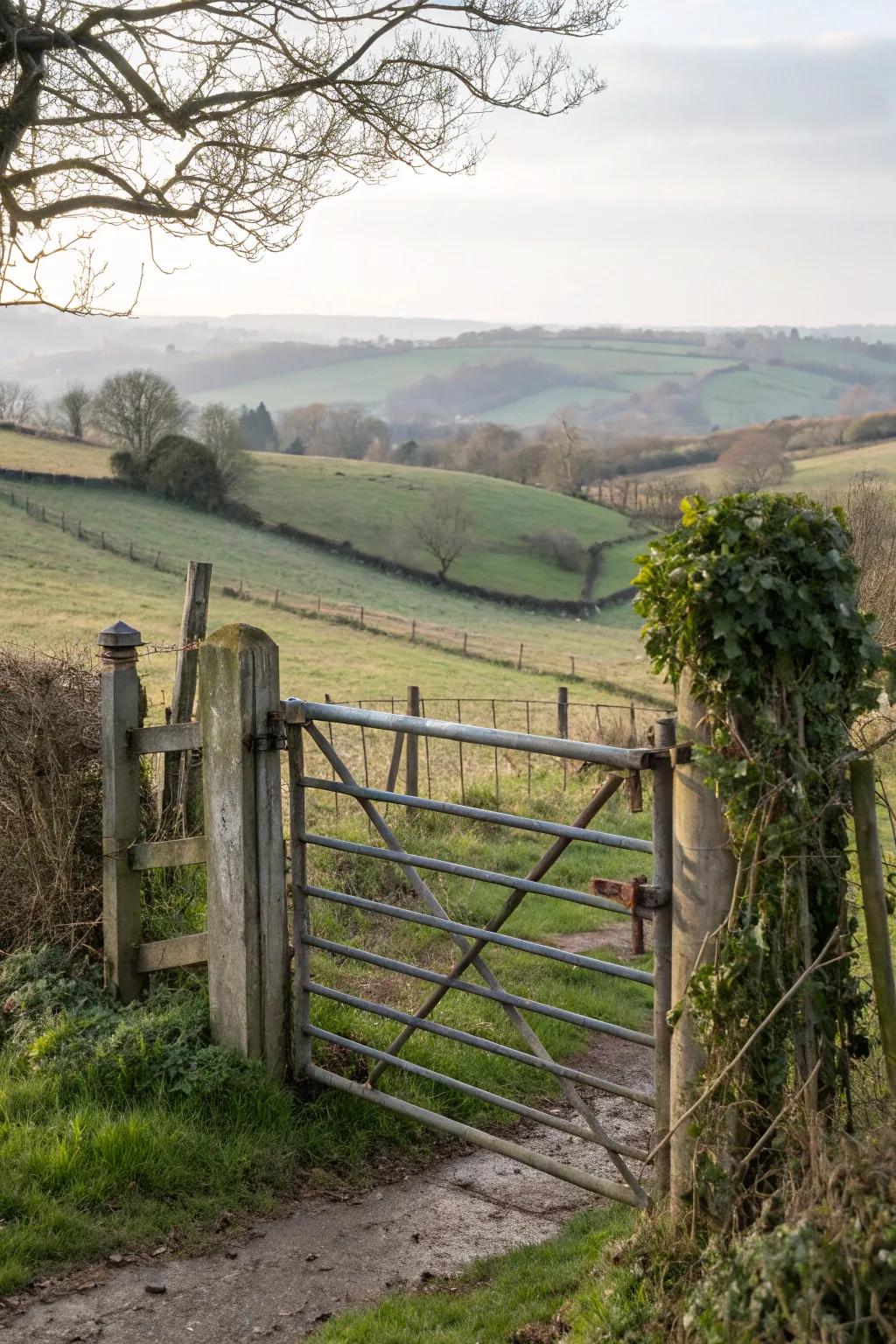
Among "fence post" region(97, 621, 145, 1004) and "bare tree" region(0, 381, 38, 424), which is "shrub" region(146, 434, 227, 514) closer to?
"bare tree" region(0, 381, 38, 424)

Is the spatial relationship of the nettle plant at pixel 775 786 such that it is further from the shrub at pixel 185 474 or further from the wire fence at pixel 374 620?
the shrub at pixel 185 474

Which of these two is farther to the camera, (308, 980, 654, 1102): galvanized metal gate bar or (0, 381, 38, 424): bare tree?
(0, 381, 38, 424): bare tree

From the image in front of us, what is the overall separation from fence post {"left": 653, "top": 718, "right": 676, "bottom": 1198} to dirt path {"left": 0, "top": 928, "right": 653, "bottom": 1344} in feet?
3.49

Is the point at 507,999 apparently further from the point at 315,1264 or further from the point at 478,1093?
the point at 315,1264

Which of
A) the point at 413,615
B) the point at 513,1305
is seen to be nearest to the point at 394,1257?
the point at 513,1305

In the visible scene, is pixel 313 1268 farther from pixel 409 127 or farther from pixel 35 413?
pixel 35 413

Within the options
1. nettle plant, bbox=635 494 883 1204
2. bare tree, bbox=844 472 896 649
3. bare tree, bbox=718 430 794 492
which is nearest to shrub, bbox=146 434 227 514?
bare tree, bbox=718 430 794 492

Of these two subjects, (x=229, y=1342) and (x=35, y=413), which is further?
(x=35, y=413)

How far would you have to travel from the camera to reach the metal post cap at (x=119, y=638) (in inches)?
228

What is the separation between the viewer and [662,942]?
3.85 meters

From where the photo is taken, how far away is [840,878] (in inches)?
136

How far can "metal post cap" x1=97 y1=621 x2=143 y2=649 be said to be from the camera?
5801mm

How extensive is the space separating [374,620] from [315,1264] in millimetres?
38037

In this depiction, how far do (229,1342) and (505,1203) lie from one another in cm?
143
